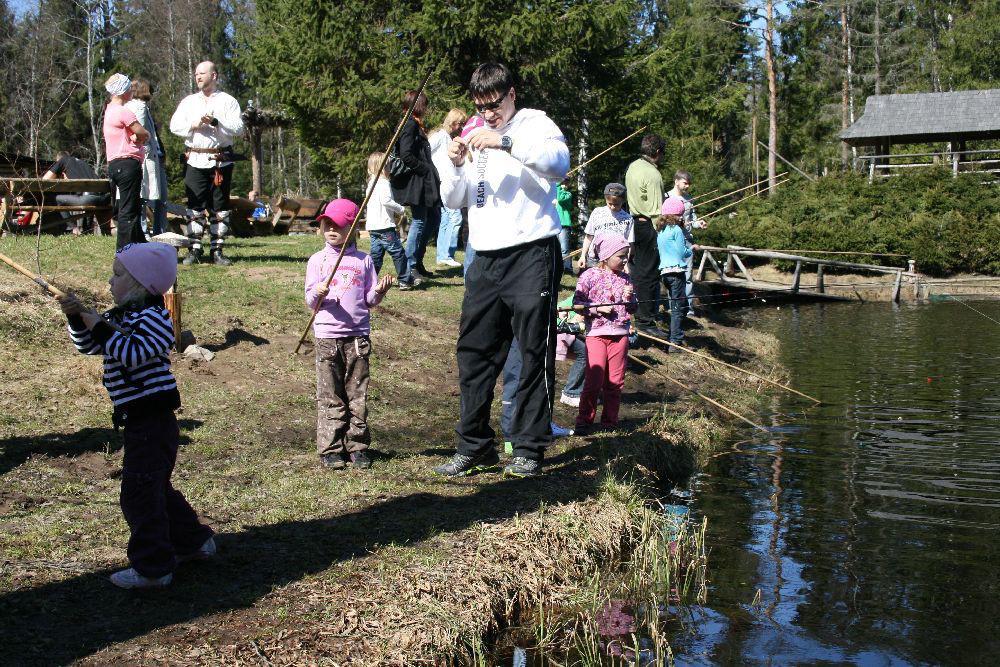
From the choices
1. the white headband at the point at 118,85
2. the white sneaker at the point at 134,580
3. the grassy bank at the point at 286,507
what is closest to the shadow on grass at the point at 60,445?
the grassy bank at the point at 286,507

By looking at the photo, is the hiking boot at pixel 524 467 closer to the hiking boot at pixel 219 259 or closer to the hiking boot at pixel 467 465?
the hiking boot at pixel 467 465

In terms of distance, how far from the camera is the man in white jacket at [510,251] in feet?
19.6

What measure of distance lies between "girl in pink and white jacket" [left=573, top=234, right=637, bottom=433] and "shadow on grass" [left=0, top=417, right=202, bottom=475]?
295 cm

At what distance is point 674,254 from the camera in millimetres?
12031

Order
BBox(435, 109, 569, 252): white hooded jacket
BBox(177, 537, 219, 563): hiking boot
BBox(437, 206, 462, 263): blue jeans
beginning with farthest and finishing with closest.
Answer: BBox(437, 206, 462, 263): blue jeans
BBox(435, 109, 569, 252): white hooded jacket
BBox(177, 537, 219, 563): hiking boot

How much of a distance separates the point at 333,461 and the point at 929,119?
36997mm

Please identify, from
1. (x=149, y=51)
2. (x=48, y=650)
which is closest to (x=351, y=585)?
(x=48, y=650)

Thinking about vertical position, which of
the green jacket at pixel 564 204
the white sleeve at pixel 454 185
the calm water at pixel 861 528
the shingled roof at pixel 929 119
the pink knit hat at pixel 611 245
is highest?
the shingled roof at pixel 929 119

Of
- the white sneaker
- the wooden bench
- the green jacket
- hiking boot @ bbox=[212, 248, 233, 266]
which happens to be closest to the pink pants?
the white sneaker

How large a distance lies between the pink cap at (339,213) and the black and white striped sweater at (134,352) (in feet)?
6.79

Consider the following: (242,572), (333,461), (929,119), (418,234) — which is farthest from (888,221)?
(242,572)

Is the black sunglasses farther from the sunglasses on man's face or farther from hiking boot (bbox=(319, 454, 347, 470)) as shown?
hiking boot (bbox=(319, 454, 347, 470))

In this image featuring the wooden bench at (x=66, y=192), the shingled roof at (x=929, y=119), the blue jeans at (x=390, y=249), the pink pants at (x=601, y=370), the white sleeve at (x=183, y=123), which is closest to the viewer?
the pink pants at (x=601, y=370)

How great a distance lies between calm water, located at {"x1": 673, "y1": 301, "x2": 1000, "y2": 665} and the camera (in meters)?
4.79
